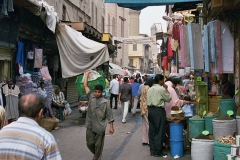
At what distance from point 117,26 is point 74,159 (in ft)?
119

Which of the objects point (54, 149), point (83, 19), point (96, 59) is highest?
point (83, 19)

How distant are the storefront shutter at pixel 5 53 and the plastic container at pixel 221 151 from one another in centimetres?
631

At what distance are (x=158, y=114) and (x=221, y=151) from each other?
2440mm

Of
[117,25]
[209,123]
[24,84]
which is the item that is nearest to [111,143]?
[24,84]

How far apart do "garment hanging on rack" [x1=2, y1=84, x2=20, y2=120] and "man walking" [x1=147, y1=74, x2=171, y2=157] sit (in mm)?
3539

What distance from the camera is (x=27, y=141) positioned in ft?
8.73

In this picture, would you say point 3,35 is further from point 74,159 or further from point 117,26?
point 117,26

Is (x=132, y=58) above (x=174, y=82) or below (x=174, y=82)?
above

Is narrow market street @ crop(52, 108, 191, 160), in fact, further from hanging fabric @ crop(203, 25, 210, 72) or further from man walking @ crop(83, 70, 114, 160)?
hanging fabric @ crop(203, 25, 210, 72)

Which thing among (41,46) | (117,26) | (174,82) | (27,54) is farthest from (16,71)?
(117,26)

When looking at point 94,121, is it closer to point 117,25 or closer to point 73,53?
point 73,53

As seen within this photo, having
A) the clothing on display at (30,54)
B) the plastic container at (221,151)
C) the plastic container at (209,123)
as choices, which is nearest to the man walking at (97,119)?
the plastic container at (209,123)

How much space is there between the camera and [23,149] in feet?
8.70

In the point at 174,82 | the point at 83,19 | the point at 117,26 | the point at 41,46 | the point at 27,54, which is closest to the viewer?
the point at 174,82
